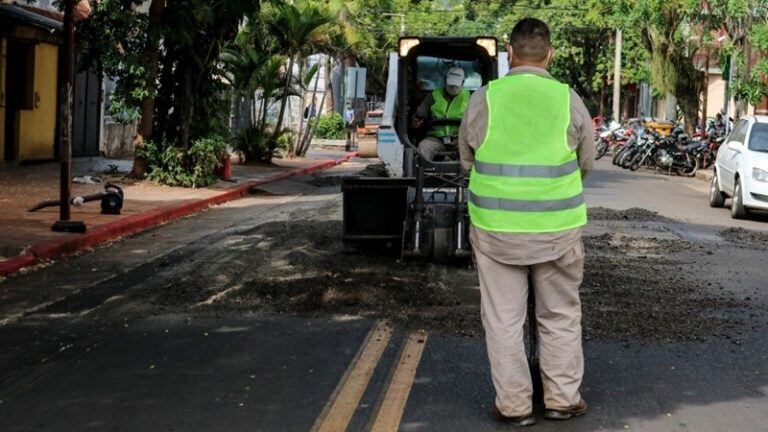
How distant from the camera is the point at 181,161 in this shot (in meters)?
21.2

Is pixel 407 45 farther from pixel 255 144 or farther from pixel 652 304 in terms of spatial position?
pixel 255 144

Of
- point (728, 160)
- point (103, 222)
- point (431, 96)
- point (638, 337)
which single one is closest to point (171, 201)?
point (103, 222)

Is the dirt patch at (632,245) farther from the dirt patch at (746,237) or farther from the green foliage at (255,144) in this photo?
the green foliage at (255,144)

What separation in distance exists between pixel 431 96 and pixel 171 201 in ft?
20.5

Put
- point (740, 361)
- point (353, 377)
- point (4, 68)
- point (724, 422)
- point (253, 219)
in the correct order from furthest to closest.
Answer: point (4, 68)
point (253, 219)
point (740, 361)
point (353, 377)
point (724, 422)

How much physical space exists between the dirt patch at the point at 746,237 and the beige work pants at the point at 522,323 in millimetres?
8484

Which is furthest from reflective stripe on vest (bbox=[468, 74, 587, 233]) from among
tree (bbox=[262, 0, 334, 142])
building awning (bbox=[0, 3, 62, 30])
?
tree (bbox=[262, 0, 334, 142])

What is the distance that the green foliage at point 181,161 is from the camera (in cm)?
2105

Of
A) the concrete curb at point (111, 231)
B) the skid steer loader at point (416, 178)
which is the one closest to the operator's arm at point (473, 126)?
the skid steer loader at point (416, 178)

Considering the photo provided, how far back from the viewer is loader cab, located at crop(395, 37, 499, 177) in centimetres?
1288

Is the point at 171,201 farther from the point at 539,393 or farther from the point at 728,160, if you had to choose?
the point at 539,393

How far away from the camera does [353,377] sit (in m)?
6.61

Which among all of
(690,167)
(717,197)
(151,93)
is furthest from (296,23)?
(717,197)

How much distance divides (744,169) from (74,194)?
34.5 ft
